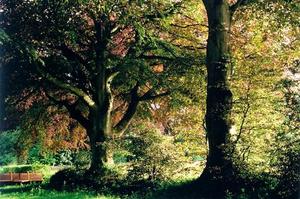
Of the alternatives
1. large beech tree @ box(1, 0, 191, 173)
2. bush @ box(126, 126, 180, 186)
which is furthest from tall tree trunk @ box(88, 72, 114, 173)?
bush @ box(126, 126, 180, 186)

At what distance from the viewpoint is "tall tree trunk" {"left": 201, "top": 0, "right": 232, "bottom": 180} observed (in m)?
13.9

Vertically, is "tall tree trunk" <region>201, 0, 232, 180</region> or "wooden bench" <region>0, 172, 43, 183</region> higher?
"tall tree trunk" <region>201, 0, 232, 180</region>

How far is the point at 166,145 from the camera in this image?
15508mm

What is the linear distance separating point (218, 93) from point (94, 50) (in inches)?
324

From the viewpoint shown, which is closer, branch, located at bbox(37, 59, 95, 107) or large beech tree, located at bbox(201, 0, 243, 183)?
large beech tree, located at bbox(201, 0, 243, 183)

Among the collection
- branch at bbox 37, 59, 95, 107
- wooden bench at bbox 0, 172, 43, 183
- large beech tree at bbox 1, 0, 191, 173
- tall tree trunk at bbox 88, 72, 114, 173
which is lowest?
wooden bench at bbox 0, 172, 43, 183

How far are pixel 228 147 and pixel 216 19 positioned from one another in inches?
156

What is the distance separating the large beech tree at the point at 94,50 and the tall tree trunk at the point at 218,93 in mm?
3562

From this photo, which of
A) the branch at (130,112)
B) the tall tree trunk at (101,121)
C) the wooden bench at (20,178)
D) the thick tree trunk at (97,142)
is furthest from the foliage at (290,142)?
the wooden bench at (20,178)

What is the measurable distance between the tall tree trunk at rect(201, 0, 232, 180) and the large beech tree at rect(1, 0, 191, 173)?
3.56 m

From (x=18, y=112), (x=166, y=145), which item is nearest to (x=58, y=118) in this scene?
(x=18, y=112)

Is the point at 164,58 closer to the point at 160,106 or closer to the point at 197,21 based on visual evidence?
the point at 197,21

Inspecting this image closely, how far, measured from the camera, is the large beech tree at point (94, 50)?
17.5 m

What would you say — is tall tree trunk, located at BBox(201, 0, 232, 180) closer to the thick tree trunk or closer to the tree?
the tree
